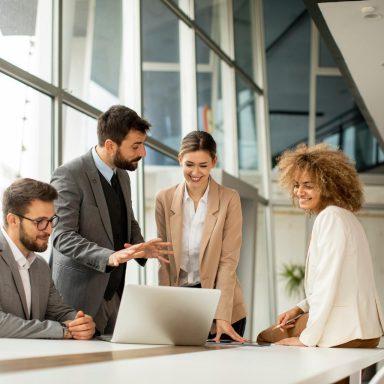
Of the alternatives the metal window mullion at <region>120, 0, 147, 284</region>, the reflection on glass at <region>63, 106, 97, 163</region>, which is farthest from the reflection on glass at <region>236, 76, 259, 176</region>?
the reflection on glass at <region>63, 106, 97, 163</region>

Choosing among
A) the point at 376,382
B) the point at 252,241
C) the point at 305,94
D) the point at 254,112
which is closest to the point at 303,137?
the point at 305,94

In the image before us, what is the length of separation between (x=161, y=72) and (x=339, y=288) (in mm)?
5294

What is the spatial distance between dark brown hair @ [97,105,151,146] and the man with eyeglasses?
25.6 inches

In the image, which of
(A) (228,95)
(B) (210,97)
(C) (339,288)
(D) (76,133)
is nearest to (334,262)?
(C) (339,288)

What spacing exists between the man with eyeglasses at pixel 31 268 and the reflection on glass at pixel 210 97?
19.0ft

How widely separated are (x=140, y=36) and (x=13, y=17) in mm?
2130

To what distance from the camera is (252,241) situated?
31.6 ft

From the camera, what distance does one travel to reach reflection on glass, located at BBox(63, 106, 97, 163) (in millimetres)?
5383

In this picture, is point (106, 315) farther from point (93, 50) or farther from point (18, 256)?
point (93, 50)

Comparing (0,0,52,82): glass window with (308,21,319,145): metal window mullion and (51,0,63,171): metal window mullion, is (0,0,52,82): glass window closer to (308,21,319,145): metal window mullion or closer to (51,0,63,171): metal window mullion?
(51,0,63,171): metal window mullion

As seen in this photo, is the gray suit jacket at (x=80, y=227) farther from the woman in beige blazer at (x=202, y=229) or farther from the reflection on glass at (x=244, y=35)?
the reflection on glass at (x=244, y=35)

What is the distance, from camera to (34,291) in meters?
3.13

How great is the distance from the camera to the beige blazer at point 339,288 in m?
3.13

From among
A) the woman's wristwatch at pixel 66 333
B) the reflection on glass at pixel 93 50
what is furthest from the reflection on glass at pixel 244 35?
the woman's wristwatch at pixel 66 333
